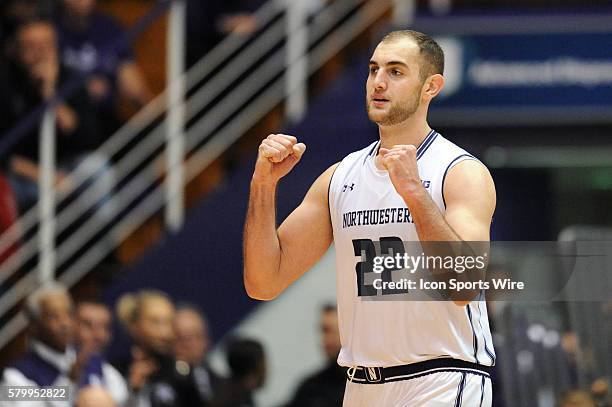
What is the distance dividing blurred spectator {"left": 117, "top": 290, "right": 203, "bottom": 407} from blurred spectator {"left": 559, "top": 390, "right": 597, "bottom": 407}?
9.07ft

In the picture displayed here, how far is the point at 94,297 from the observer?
37.2 ft

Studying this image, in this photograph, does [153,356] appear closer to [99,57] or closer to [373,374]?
A: [99,57]

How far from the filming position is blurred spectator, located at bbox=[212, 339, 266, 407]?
9875 millimetres

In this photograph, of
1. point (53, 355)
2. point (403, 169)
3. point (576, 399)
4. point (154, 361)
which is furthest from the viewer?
point (154, 361)

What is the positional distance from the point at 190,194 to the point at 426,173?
6.27m

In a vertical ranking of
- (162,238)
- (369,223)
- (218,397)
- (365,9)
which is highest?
(365,9)

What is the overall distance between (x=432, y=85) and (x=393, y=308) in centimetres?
104

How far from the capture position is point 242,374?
33.3 ft

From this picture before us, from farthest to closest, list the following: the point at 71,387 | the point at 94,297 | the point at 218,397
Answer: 1. the point at 94,297
2. the point at 218,397
3. the point at 71,387

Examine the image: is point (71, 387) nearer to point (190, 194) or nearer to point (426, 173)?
point (426, 173)

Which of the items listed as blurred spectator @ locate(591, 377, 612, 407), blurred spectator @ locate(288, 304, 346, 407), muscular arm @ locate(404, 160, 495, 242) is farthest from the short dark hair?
blurred spectator @ locate(288, 304, 346, 407)

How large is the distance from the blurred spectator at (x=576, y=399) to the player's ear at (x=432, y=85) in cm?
252

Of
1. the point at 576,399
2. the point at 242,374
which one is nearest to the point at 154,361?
the point at 242,374

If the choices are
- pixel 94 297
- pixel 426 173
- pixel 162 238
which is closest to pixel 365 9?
pixel 162 238
